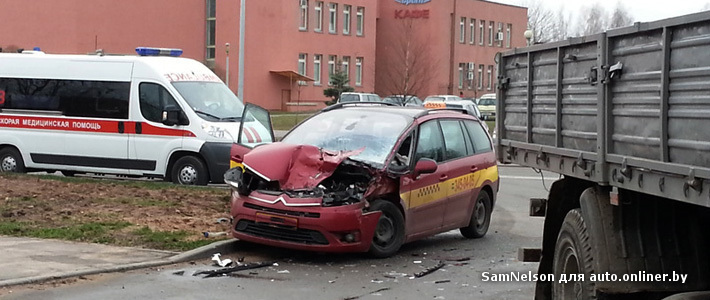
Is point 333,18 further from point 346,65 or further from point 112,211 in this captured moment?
point 112,211

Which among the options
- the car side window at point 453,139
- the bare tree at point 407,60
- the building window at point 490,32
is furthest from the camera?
the building window at point 490,32

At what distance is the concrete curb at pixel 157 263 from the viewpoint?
8.77 meters

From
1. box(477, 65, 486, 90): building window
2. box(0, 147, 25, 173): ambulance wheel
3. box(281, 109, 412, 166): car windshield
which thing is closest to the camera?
box(281, 109, 412, 166): car windshield

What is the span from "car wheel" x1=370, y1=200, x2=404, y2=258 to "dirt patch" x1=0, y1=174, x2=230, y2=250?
1909mm

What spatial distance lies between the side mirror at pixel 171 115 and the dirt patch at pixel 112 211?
3.81 ft

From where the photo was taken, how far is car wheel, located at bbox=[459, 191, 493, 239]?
501 inches

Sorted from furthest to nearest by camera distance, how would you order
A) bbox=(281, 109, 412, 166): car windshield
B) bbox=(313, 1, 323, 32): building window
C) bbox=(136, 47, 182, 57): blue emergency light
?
bbox=(313, 1, 323, 32): building window
bbox=(136, 47, 182, 57): blue emergency light
bbox=(281, 109, 412, 166): car windshield

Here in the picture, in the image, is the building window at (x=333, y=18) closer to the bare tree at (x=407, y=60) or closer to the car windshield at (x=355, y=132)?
the bare tree at (x=407, y=60)

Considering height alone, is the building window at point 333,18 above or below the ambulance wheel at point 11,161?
above

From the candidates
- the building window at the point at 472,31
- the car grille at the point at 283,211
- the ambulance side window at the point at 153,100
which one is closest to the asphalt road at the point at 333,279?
the car grille at the point at 283,211

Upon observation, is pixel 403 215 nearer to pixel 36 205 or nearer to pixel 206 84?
pixel 36 205

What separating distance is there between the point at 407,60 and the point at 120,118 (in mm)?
52456

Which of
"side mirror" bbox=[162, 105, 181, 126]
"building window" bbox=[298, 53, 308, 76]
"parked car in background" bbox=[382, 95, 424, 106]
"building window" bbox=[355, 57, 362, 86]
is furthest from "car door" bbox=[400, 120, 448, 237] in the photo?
"building window" bbox=[355, 57, 362, 86]

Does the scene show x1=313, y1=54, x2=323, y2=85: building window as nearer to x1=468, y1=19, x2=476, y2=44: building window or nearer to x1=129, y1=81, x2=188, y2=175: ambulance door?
x1=468, y1=19, x2=476, y2=44: building window
